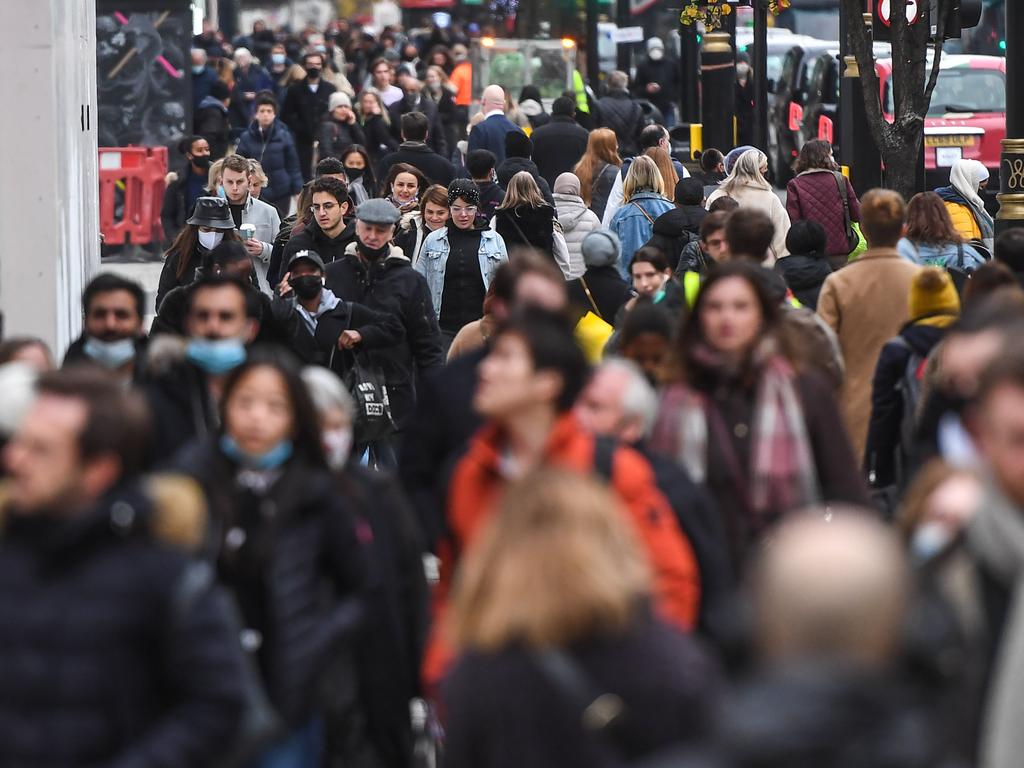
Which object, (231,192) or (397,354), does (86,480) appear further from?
(231,192)

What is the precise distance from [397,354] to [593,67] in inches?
1006

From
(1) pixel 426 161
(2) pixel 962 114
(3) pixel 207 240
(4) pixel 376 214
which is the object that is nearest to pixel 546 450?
(4) pixel 376 214

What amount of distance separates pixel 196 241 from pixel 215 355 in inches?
189

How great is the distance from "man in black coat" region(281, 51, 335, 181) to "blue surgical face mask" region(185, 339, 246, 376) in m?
18.7

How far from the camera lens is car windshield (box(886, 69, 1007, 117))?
28.4m

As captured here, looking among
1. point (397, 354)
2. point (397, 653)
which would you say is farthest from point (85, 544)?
point (397, 354)

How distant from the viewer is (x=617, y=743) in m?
3.68

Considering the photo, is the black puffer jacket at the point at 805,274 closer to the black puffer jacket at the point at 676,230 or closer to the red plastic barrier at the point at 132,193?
the black puffer jacket at the point at 676,230

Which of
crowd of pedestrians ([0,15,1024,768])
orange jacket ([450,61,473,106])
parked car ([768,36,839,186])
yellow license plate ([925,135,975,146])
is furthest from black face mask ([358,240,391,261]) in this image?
parked car ([768,36,839,186])

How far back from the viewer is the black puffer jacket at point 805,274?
10891mm

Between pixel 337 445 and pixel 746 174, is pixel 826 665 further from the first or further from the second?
pixel 746 174

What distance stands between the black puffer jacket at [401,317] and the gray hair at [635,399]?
4658 millimetres

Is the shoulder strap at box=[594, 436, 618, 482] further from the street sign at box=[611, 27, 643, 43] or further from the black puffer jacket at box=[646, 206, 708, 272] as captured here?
the street sign at box=[611, 27, 643, 43]

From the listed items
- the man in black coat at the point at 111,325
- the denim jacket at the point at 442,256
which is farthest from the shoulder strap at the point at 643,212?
the man in black coat at the point at 111,325
